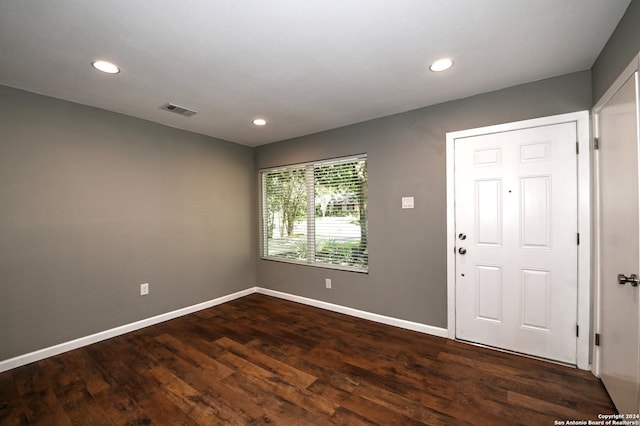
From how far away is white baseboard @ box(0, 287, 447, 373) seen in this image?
97.6 inches

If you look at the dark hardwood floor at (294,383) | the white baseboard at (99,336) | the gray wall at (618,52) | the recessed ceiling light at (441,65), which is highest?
the recessed ceiling light at (441,65)

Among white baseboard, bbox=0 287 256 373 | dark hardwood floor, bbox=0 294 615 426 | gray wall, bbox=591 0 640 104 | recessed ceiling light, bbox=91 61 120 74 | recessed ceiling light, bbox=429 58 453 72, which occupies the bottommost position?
dark hardwood floor, bbox=0 294 615 426

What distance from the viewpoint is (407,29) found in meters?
1.72

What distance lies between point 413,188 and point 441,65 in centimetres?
130

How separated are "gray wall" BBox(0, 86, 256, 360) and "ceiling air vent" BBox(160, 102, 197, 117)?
57 centimetres

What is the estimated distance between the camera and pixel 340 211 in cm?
373

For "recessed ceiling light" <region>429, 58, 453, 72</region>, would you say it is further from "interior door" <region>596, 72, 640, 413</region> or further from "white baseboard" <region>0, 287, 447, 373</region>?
"white baseboard" <region>0, 287, 447, 373</region>

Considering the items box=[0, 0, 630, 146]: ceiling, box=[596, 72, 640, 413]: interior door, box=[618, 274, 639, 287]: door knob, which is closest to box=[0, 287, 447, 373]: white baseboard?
box=[596, 72, 640, 413]: interior door

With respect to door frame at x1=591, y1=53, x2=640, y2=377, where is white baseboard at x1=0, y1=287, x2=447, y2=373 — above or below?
below

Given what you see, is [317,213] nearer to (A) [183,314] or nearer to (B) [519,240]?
(A) [183,314]

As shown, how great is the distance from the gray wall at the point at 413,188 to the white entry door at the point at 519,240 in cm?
19

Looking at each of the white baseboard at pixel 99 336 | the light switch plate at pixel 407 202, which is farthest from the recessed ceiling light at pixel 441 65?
the white baseboard at pixel 99 336

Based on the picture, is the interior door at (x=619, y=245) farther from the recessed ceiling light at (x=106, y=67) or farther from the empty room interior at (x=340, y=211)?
the recessed ceiling light at (x=106, y=67)

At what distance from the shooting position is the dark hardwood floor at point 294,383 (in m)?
1.79
